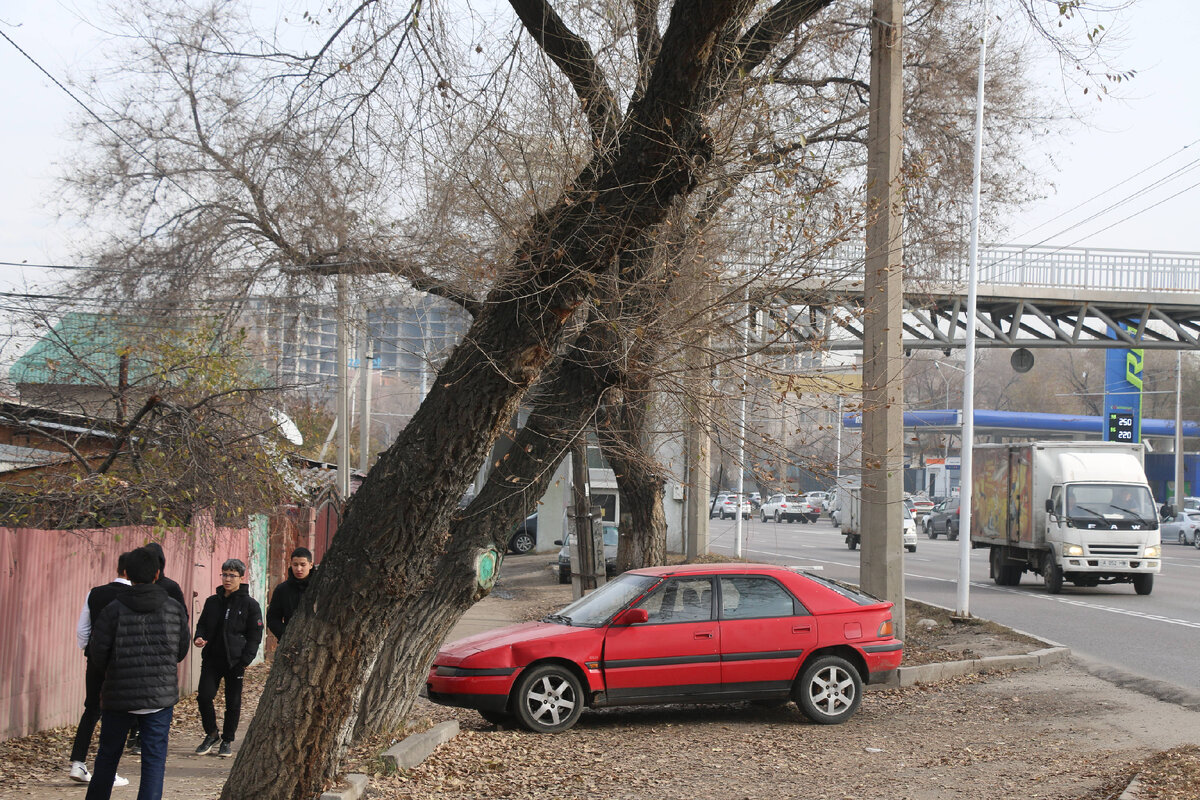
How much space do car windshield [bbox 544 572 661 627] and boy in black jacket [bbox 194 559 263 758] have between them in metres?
2.88

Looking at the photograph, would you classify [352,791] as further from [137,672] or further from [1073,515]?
[1073,515]

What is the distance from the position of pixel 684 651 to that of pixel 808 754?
1448 millimetres

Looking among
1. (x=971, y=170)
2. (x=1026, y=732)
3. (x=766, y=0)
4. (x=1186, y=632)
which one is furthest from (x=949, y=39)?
(x=1026, y=732)

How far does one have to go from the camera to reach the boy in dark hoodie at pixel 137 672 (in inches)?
236

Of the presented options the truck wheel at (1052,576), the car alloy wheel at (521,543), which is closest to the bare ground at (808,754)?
the truck wheel at (1052,576)

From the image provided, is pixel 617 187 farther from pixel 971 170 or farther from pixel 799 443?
pixel 971 170

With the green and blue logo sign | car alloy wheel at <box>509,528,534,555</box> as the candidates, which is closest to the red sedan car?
car alloy wheel at <box>509,528,534,555</box>

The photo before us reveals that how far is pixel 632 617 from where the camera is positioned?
9.72 metres

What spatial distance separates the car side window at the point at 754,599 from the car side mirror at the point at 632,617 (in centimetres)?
79

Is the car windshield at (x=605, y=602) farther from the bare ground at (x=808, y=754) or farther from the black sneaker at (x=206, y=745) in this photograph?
the black sneaker at (x=206, y=745)

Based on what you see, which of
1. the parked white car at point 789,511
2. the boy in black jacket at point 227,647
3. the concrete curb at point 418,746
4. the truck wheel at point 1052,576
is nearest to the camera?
the concrete curb at point 418,746

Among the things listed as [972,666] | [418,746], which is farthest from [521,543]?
[418,746]

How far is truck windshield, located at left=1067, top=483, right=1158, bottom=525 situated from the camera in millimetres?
21219

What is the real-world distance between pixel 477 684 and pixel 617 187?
4762 mm
